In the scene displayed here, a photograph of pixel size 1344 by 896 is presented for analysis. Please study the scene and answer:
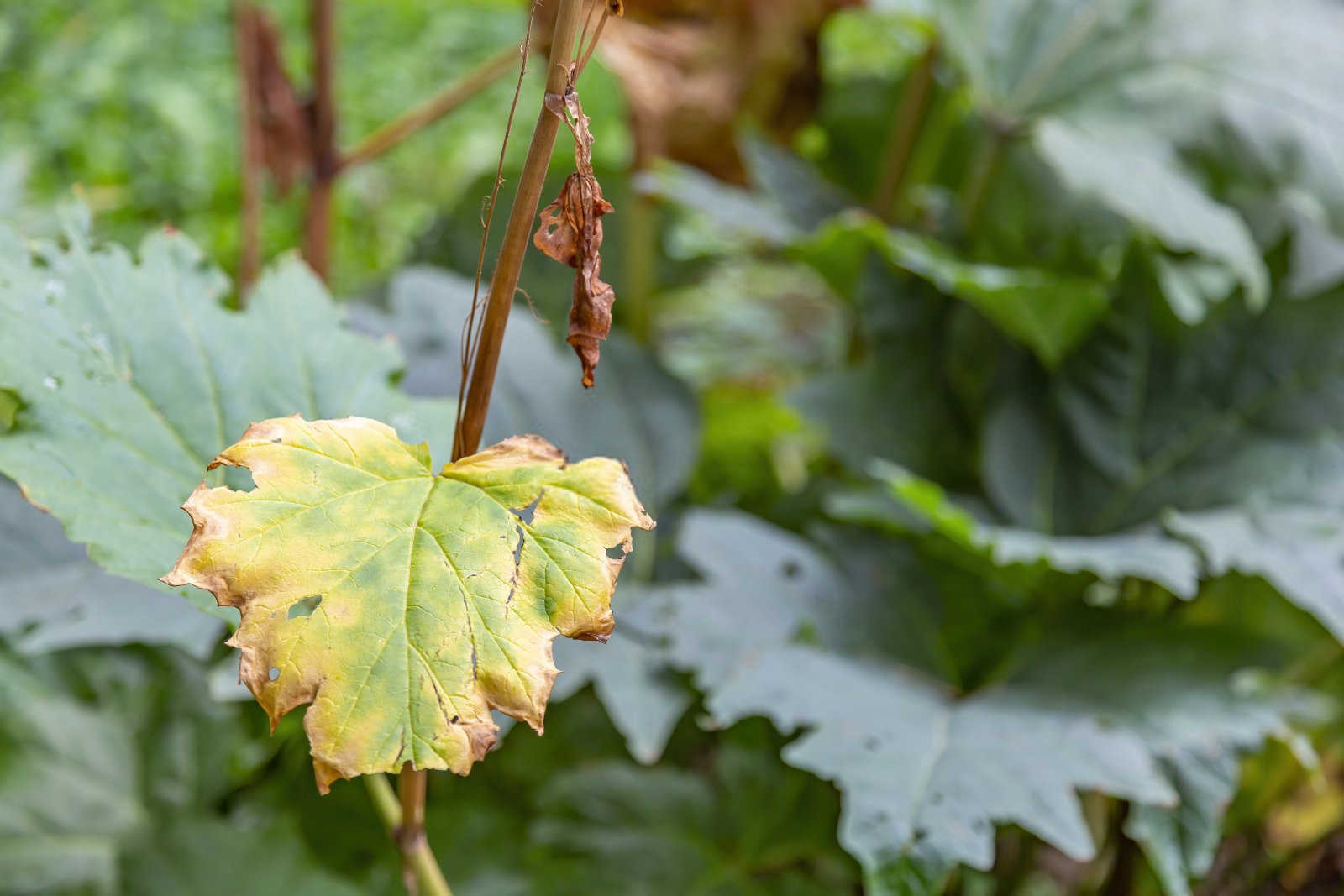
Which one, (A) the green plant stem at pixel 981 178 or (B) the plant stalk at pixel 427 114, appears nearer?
(B) the plant stalk at pixel 427 114

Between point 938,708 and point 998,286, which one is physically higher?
point 998,286

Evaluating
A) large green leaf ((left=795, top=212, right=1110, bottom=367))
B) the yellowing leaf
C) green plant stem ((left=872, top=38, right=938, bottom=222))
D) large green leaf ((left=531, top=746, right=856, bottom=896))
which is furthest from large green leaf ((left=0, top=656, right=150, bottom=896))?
green plant stem ((left=872, top=38, right=938, bottom=222))

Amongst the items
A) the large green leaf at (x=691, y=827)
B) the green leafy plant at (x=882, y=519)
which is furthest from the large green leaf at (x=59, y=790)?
the large green leaf at (x=691, y=827)

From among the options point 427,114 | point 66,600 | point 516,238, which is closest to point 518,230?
point 516,238

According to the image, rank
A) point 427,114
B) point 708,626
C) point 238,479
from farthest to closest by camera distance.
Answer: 1. point 427,114
2. point 708,626
3. point 238,479

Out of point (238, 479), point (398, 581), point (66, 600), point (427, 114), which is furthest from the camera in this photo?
point (427, 114)

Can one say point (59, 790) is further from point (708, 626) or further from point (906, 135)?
point (906, 135)

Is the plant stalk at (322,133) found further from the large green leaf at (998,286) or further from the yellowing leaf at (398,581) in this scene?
the yellowing leaf at (398,581)
